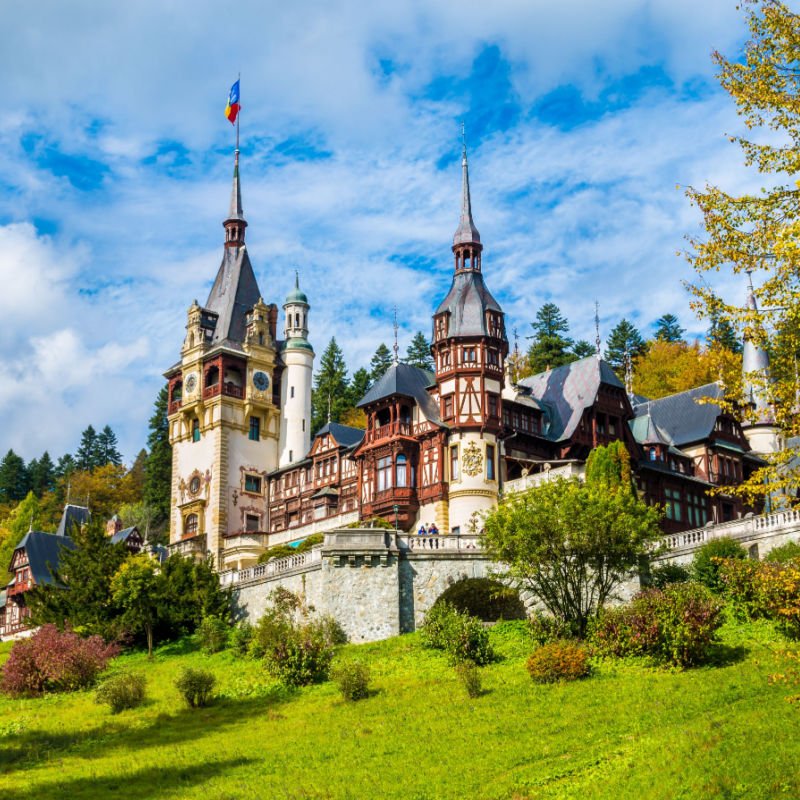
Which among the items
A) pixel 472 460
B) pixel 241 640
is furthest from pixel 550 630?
pixel 472 460

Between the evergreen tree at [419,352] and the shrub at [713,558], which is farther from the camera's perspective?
the evergreen tree at [419,352]

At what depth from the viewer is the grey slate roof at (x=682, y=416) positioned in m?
62.0

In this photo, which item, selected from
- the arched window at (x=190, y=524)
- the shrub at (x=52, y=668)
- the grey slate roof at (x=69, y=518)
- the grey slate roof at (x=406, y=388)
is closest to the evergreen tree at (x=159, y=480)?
the grey slate roof at (x=69, y=518)

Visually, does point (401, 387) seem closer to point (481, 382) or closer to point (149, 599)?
point (481, 382)

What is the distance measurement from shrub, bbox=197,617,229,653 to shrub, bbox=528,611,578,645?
13369mm

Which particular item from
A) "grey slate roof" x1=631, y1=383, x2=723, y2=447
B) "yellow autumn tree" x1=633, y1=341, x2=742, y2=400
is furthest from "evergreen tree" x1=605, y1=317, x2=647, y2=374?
"grey slate roof" x1=631, y1=383, x2=723, y2=447

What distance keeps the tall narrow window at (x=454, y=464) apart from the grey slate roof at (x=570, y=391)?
576 centimetres

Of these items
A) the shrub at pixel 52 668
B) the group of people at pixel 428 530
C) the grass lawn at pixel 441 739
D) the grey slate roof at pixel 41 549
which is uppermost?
the grey slate roof at pixel 41 549

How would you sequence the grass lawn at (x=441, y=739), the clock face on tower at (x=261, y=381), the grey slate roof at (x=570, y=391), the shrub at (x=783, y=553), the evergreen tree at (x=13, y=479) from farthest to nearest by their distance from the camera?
the evergreen tree at (x=13, y=479) < the clock face on tower at (x=261, y=381) < the grey slate roof at (x=570, y=391) < the shrub at (x=783, y=553) < the grass lawn at (x=441, y=739)

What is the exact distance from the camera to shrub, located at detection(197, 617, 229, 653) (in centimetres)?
4359

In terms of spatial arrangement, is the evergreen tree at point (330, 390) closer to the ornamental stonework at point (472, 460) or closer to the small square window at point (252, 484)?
the small square window at point (252, 484)

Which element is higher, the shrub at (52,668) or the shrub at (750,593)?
the shrub at (750,593)

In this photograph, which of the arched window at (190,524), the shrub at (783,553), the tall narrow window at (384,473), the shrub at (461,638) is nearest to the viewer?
the shrub at (461,638)

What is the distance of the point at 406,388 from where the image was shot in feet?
192
